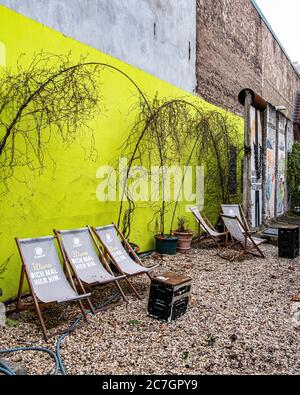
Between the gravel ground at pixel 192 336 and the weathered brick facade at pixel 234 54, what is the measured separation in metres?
6.02

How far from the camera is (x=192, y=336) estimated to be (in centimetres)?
309

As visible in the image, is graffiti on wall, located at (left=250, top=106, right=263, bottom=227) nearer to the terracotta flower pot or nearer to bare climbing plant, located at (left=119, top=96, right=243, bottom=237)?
bare climbing plant, located at (left=119, top=96, right=243, bottom=237)

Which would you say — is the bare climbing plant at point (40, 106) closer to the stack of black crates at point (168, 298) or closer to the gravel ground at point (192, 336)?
the gravel ground at point (192, 336)

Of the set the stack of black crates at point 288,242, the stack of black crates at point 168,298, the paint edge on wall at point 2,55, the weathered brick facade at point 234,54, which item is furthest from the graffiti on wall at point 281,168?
the paint edge on wall at point 2,55

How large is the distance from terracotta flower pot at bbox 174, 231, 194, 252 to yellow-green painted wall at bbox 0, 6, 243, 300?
81 cm

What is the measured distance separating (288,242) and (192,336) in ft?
12.2

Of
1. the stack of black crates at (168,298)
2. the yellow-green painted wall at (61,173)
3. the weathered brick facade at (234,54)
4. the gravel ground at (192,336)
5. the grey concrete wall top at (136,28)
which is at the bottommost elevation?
the gravel ground at (192,336)

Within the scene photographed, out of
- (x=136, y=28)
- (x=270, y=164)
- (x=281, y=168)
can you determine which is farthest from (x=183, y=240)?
(x=281, y=168)

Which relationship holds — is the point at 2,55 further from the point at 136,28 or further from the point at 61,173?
the point at 136,28

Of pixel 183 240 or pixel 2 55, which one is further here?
pixel 183 240

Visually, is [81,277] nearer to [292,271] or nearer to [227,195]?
[292,271]

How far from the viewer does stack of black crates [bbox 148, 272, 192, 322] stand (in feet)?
11.0

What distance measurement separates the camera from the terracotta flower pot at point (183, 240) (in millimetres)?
6547

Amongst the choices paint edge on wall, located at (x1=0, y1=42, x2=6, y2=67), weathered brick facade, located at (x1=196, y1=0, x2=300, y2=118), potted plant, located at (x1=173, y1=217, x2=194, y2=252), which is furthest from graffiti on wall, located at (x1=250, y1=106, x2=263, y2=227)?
paint edge on wall, located at (x1=0, y1=42, x2=6, y2=67)
